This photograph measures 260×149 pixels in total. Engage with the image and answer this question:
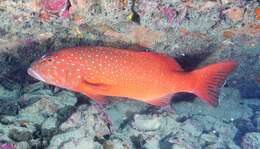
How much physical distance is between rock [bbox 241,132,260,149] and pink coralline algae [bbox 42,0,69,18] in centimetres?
351

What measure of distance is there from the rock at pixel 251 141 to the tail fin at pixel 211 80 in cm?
137

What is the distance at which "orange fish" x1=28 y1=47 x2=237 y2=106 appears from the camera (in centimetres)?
389

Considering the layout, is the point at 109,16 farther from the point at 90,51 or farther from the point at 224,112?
the point at 224,112

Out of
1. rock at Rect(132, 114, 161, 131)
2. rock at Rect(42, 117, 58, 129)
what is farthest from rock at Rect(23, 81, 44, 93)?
rock at Rect(132, 114, 161, 131)

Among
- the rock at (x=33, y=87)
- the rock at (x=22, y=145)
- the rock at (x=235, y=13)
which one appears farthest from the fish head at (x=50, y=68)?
the rock at (x=235, y=13)

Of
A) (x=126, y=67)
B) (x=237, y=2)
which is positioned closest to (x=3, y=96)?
(x=126, y=67)

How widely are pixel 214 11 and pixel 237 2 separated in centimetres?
29

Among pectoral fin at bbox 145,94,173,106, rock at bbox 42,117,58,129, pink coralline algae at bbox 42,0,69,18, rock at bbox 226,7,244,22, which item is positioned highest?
rock at bbox 226,7,244,22

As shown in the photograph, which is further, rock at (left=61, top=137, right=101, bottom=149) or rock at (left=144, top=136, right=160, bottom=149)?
rock at (left=144, top=136, right=160, bottom=149)

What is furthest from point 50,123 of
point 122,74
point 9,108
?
point 122,74

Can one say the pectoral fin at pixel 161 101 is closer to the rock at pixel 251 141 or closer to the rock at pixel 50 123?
the rock at pixel 50 123

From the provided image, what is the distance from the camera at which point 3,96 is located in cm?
486

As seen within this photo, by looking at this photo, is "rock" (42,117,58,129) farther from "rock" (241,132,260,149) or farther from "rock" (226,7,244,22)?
"rock" (241,132,260,149)

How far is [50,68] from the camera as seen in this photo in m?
3.87
